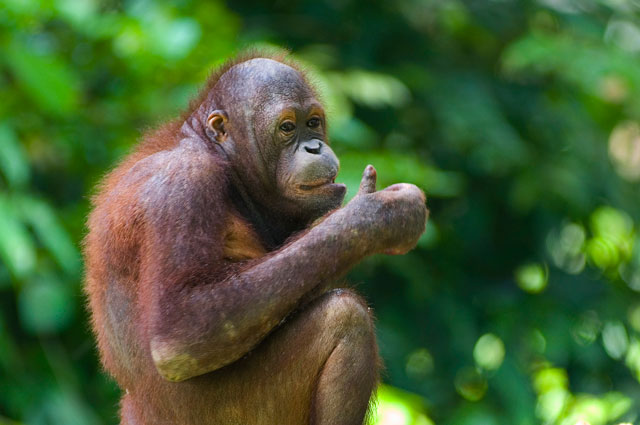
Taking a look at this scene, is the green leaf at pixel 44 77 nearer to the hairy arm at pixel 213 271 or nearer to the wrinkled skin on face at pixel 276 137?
the wrinkled skin on face at pixel 276 137

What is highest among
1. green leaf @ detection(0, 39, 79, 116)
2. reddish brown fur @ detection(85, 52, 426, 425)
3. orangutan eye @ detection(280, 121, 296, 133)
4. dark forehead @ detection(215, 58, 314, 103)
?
dark forehead @ detection(215, 58, 314, 103)

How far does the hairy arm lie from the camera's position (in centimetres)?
338

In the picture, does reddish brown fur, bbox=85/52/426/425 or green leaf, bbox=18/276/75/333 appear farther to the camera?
green leaf, bbox=18/276/75/333

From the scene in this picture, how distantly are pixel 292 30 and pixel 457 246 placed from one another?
2414mm

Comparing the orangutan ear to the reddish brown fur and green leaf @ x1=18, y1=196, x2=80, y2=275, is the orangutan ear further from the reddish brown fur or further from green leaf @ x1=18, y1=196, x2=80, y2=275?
green leaf @ x1=18, y1=196, x2=80, y2=275

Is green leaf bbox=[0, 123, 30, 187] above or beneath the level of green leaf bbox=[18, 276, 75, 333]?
above

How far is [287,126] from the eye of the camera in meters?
3.98

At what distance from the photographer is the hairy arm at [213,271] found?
11.1 feet

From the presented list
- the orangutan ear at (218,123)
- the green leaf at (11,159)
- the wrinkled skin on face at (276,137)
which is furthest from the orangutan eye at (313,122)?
the green leaf at (11,159)

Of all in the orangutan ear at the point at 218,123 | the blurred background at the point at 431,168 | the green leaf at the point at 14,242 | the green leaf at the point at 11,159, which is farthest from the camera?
the blurred background at the point at 431,168

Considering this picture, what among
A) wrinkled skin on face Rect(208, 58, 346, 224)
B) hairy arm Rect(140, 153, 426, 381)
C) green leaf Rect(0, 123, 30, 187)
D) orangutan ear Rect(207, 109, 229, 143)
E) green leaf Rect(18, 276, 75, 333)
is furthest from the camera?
green leaf Rect(18, 276, 75, 333)

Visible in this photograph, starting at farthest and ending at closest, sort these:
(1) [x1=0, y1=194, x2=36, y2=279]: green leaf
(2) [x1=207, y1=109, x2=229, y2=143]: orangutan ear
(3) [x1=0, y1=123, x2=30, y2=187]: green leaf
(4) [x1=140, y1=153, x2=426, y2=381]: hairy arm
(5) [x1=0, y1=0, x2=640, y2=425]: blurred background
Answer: (5) [x1=0, y1=0, x2=640, y2=425]: blurred background < (3) [x1=0, y1=123, x2=30, y2=187]: green leaf < (1) [x1=0, y1=194, x2=36, y2=279]: green leaf < (2) [x1=207, y1=109, x2=229, y2=143]: orangutan ear < (4) [x1=140, y1=153, x2=426, y2=381]: hairy arm

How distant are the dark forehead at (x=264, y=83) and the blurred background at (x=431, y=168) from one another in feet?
6.23

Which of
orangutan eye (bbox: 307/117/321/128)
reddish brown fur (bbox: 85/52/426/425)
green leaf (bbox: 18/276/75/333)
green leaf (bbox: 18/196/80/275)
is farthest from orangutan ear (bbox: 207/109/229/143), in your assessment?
green leaf (bbox: 18/276/75/333)
